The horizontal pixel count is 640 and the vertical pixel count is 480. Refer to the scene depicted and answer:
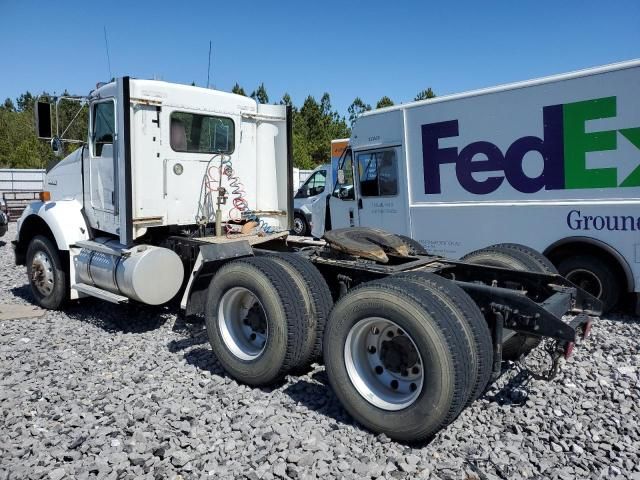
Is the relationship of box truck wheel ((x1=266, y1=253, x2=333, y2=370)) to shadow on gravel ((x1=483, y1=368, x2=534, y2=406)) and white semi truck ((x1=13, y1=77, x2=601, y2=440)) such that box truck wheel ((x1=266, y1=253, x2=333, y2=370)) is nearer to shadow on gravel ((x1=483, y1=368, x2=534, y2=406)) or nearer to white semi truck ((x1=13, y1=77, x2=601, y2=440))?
white semi truck ((x1=13, y1=77, x2=601, y2=440))

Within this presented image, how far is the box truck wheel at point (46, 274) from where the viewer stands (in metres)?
6.45

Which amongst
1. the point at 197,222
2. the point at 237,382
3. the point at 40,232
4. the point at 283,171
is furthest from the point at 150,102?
the point at 237,382

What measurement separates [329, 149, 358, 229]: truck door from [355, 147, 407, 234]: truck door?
236 millimetres

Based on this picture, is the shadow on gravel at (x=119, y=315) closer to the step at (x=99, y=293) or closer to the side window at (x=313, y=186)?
the step at (x=99, y=293)

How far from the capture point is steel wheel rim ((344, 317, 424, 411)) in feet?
11.3

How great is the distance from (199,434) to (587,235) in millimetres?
5162

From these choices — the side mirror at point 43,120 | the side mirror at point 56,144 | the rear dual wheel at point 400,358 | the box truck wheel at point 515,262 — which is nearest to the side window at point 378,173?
the box truck wheel at point 515,262

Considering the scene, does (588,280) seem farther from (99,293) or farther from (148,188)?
(99,293)

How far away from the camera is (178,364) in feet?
15.5

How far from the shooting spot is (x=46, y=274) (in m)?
6.65

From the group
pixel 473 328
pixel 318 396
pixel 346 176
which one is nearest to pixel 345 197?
pixel 346 176

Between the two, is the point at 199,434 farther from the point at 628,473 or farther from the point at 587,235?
the point at 587,235

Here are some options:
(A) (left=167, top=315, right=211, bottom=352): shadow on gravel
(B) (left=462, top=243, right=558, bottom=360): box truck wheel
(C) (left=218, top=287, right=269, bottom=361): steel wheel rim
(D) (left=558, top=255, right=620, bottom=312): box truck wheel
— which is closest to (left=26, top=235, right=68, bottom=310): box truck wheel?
(A) (left=167, top=315, right=211, bottom=352): shadow on gravel

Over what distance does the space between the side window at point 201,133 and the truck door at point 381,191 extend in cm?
282
